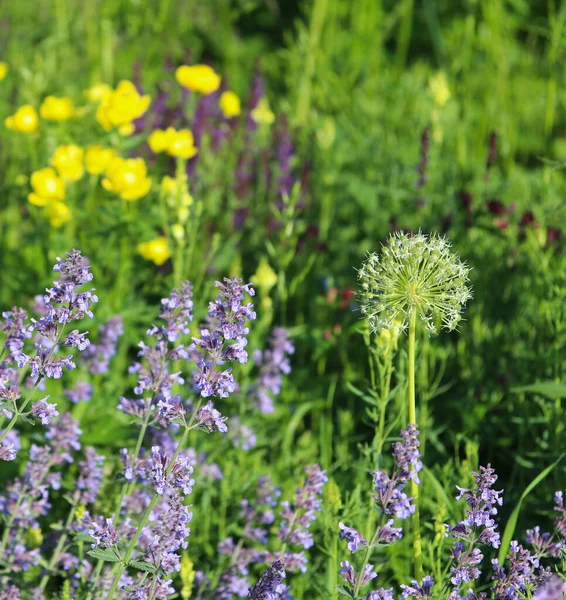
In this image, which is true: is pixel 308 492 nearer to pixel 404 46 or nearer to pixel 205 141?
pixel 205 141

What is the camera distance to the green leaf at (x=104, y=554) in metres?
1.43

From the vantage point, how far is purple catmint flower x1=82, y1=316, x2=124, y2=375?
2.47m

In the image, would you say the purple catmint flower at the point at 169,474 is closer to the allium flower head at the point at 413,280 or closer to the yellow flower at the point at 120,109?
the allium flower head at the point at 413,280

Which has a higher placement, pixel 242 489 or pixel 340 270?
pixel 340 270

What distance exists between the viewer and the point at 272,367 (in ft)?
8.38

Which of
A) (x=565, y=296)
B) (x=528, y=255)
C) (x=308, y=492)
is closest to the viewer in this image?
(x=308, y=492)

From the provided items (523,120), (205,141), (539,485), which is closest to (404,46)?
(523,120)

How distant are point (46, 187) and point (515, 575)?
211cm

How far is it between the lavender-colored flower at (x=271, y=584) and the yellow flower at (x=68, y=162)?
1.92 meters

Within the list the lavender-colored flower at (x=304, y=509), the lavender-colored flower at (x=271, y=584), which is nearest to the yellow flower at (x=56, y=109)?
the lavender-colored flower at (x=304, y=509)

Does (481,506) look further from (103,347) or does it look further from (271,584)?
(103,347)

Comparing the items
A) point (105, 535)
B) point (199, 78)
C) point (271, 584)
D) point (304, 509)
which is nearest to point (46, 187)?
point (199, 78)

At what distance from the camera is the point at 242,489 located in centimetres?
238

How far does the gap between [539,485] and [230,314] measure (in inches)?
52.7
